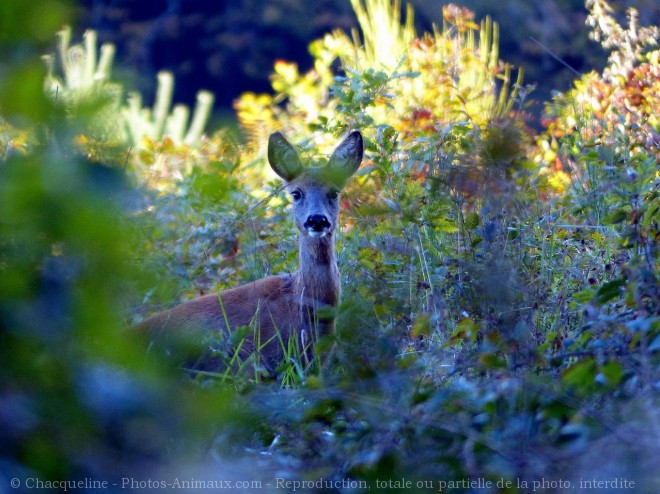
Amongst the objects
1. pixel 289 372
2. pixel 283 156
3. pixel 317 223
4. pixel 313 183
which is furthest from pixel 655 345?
pixel 283 156

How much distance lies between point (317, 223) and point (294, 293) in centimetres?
40

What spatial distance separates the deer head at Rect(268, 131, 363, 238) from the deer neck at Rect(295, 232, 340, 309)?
6cm

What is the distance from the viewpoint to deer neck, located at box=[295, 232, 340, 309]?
495 centimetres

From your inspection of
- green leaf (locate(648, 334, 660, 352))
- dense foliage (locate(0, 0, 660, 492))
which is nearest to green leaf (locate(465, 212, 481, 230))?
dense foliage (locate(0, 0, 660, 492))

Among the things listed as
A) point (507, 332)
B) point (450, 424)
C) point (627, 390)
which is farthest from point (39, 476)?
point (507, 332)

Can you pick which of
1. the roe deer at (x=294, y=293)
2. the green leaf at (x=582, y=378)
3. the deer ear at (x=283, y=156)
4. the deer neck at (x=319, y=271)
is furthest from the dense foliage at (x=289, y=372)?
the deer ear at (x=283, y=156)

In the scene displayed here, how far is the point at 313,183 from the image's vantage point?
5.36 metres

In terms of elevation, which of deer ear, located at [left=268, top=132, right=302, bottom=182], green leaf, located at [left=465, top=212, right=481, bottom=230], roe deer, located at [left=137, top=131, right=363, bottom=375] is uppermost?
deer ear, located at [left=268, top=132, right=302, bottom=182]

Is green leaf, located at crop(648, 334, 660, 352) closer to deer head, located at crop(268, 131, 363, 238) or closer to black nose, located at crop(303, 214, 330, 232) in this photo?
deer head, located at crop(268, 131, 363, 238)

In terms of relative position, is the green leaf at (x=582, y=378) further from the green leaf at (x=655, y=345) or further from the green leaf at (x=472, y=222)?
the green leaf at (x=472, y=222)

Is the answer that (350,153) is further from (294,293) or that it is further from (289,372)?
(289,372)

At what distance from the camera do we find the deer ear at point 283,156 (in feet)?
17.6

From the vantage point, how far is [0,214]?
1.31m

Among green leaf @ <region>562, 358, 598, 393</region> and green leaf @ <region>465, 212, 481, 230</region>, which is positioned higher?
green leaf @ <region>465, 212, 481, 230</region>
